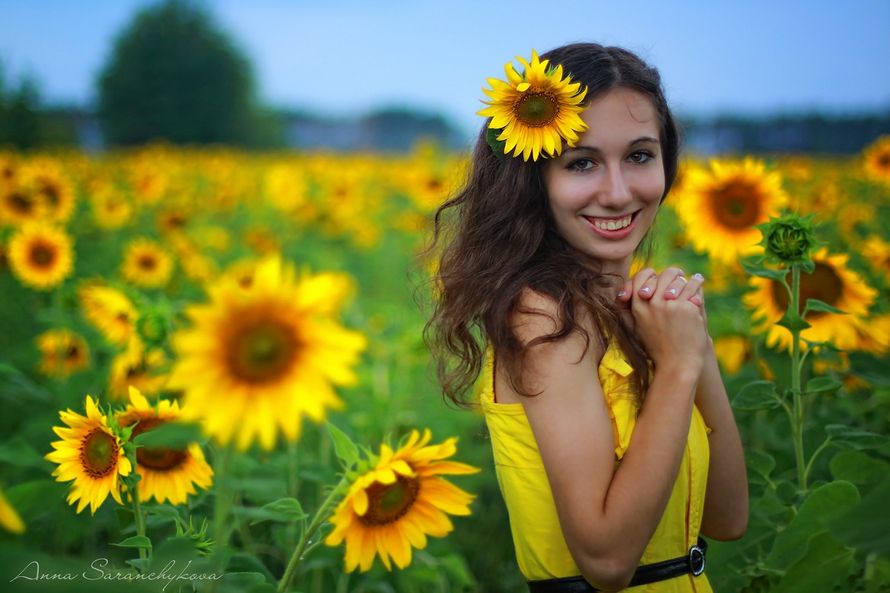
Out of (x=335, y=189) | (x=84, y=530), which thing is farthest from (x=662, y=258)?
(x=335, y=189)

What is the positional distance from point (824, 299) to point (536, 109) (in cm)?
74

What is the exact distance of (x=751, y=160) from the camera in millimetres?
1886

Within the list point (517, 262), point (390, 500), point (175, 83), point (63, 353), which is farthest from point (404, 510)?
point (175, 83)

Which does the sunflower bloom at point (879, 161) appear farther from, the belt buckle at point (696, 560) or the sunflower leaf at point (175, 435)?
the sunflower leaf at point (175, 435)

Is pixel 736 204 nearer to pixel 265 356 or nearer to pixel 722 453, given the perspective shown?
pixel 722 453

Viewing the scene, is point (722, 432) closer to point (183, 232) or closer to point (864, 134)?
point (183, 232)

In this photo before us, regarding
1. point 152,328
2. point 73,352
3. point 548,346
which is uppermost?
point 548,346

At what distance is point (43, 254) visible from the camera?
301cm

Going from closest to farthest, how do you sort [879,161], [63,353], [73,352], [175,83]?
[63,353], [73,352], [879,161], [175,83]

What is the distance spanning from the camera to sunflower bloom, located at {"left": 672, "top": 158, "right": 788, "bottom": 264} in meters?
1.85

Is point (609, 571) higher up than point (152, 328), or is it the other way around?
point (152, 328)

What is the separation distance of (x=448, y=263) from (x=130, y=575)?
729 mm

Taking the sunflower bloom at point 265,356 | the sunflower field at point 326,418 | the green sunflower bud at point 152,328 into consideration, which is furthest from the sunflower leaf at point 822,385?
the green sunflower bud at point 152,328

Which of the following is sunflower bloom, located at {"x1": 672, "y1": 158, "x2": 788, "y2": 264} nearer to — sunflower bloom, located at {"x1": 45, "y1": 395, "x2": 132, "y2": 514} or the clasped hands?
the clasped hands
